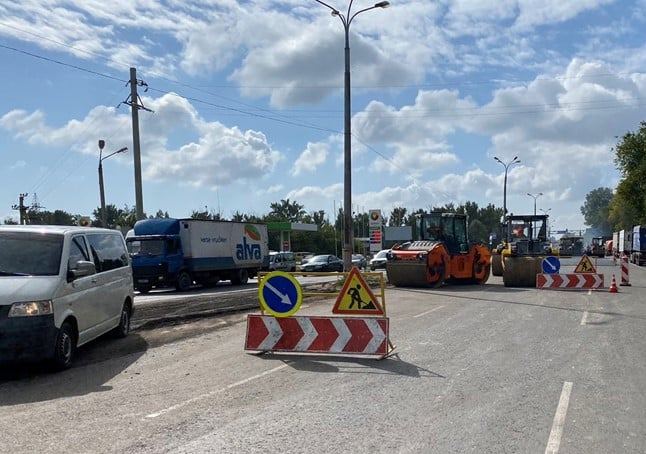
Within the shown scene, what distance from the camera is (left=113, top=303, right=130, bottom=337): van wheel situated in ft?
38.1

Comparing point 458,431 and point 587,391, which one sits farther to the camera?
point 587,391

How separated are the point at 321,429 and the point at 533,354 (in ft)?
16.0

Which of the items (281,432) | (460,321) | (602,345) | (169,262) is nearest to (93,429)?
(281,432)

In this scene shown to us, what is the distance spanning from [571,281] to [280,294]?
15.0m

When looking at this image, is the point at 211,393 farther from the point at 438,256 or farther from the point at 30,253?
the point at 438,256

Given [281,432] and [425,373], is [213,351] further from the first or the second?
[281,432]

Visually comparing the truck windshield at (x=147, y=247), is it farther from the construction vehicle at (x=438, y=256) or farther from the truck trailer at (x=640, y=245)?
the truck trailer at (x=640, y=245)

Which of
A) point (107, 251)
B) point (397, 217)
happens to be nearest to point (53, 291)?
point (107, 251)

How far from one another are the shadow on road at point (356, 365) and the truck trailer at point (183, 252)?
17.7 meters

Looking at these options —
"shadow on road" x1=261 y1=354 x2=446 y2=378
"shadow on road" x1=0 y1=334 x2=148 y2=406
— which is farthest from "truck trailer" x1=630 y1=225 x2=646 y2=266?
"shadow on road" x1=0 y1=334 x2=148 y2=406

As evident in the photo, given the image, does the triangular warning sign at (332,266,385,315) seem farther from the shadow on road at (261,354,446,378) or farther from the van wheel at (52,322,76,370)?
the van wheel at (52,322,76,370)

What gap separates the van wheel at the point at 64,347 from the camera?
8375 millimetres

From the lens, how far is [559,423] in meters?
6.10

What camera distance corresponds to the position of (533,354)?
9656 mm
